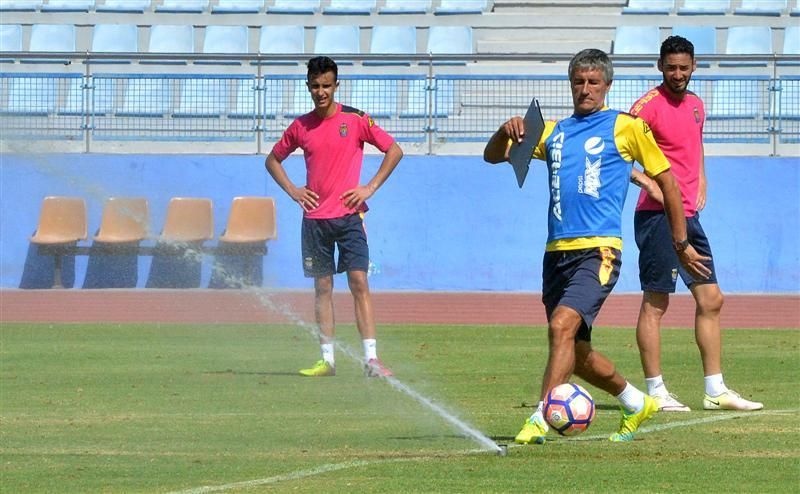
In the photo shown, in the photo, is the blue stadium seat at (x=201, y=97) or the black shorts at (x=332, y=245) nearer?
the black shorts at (x=332, y=245)

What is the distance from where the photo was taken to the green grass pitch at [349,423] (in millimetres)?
6586

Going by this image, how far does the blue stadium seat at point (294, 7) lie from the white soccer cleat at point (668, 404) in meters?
19.6

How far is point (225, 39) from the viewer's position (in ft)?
91.5

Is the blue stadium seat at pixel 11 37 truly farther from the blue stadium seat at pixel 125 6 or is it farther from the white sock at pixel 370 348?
the white sock at pixel 370 348

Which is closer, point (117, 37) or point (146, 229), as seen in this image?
point (146, 229)

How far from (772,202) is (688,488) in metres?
16.0

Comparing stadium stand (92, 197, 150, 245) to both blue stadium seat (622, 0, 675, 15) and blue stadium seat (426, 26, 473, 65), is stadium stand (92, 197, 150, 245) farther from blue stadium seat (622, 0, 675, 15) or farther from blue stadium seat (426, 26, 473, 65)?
blue stadium seat (622, 0, 675, 15)

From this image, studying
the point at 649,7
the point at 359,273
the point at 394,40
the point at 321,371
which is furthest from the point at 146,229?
the point at 649,7

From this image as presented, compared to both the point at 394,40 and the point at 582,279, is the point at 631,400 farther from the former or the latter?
the point at 394,40

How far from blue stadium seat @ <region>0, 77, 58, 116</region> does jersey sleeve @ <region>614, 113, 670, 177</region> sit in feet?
44.9

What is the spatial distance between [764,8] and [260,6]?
953 cm

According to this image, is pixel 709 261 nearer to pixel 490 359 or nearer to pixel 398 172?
pixel 490 359

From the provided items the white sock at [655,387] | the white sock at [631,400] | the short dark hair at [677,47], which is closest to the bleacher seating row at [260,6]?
the short dark hair at [677,47]

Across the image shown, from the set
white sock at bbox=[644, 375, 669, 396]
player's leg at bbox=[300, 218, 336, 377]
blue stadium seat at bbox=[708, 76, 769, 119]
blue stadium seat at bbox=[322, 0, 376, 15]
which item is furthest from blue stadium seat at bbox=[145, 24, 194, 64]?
white sock at bbox=[644, 375, 669, 396]
